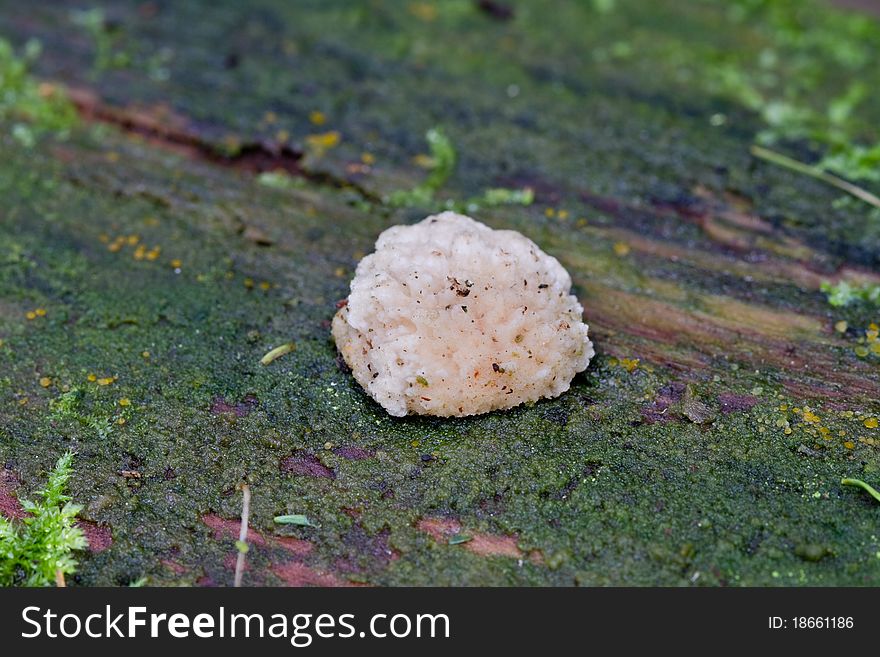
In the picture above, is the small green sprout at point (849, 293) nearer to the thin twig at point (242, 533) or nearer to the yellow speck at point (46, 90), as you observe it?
the thin twig at point (242, 533)

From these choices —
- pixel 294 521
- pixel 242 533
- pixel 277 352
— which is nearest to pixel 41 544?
pixel 242 533

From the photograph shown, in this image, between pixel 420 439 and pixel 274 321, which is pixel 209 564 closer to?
pixel 420 439

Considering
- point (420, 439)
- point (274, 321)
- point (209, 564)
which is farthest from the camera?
point (274, 321)

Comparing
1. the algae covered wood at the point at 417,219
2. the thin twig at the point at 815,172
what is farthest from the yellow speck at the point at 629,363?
the thin twig at the point at 815,172

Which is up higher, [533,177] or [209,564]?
[533,177]

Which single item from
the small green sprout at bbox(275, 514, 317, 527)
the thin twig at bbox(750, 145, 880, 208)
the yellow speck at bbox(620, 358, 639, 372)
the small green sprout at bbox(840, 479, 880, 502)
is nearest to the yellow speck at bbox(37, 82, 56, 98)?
the small green sprout at bbox(275, 514, 317, 527)

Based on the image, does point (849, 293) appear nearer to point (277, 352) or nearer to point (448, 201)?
point (448, 201)

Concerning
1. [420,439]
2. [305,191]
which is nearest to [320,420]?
[420,439]
